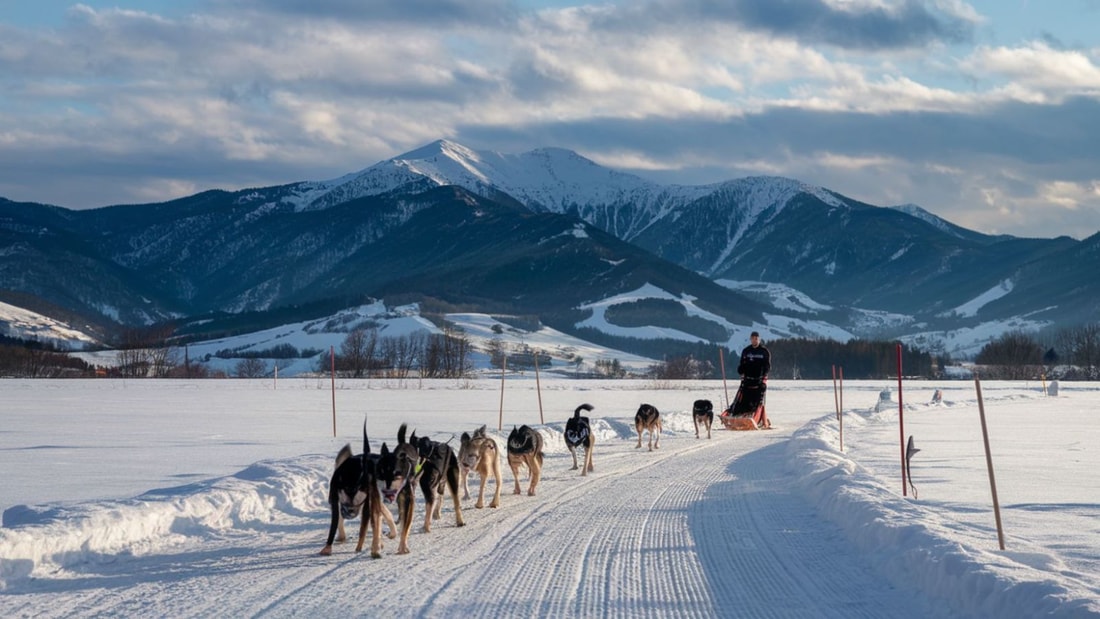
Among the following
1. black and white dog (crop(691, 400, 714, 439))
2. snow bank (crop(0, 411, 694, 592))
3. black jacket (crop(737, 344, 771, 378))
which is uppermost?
black jacket (crop(737, 344, 771, 378))

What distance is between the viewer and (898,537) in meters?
9.42

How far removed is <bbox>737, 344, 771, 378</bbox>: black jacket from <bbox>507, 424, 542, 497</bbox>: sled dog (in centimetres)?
1383

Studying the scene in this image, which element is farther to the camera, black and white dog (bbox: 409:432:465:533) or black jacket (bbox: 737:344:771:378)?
black jacket (bbox: 737:344:771:378)

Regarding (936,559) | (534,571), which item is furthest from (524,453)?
(936,559)

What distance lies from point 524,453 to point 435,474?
289cm

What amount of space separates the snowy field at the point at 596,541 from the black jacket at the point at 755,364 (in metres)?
7.09

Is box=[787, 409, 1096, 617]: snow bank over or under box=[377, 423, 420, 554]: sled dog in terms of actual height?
under

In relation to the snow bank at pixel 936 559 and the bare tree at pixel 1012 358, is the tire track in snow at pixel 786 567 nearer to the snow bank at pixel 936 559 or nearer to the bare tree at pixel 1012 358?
the snow bank at pixel 936 559

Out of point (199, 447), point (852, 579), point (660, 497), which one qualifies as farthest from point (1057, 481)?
point (199, 447)

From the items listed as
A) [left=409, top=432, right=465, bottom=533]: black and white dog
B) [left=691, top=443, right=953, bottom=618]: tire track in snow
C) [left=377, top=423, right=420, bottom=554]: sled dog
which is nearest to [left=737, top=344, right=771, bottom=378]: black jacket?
[left=691, top=443, right=953, bottom=618]: tire track in snow

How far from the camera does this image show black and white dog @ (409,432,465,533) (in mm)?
11125

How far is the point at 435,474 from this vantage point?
11.3m

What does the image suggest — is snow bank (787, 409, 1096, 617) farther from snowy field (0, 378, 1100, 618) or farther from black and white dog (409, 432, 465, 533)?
black and white dog (409, 432, 465, 533)

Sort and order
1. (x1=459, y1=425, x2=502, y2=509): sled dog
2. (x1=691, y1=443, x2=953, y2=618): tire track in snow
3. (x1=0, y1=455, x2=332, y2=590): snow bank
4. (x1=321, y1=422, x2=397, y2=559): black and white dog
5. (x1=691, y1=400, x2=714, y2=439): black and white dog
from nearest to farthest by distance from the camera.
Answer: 1. (x1=691, y1=443, x2=953, y2=618): tire track in snow
2. (x1=0, y1=455, x2=332, y2=590): snow bank
3. (x1=321, y1=422, x2=397, y2=559): black and white dog
4. (x1=459, y1=425, x2=502, y2=509): sled dog
5. (x1=691, y1=400, x2=714, y2=439): black and white dog
